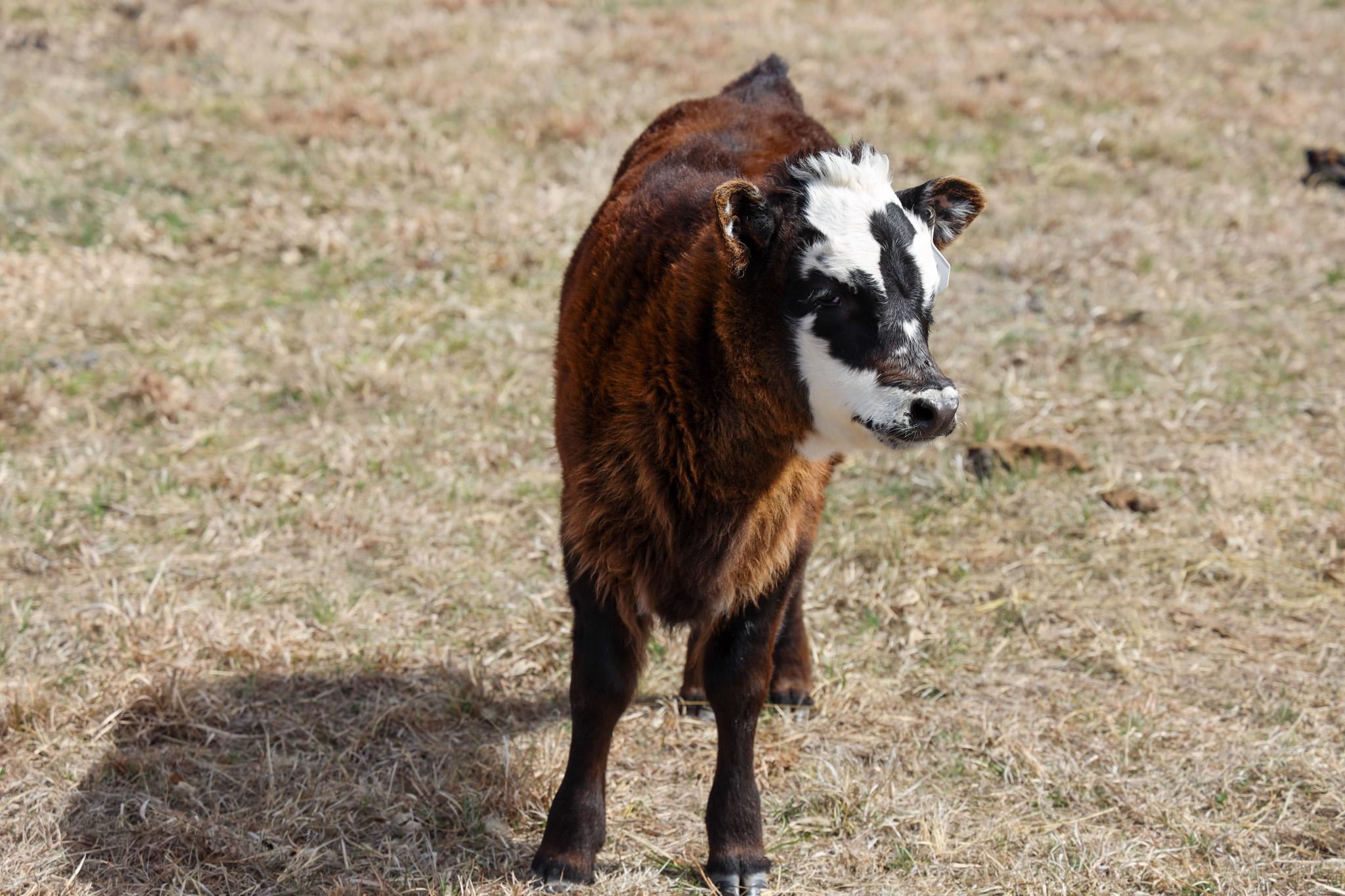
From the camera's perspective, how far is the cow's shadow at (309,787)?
3.67m

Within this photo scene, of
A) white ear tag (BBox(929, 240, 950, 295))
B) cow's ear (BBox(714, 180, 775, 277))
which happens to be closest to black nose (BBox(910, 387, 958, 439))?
white ear tag (BBox(929, 240, 950, 295))

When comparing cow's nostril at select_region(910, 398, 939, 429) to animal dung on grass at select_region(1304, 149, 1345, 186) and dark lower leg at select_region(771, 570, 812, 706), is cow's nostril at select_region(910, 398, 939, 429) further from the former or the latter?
animal dung on grass at select_region(1304, 149, 1345, 186)

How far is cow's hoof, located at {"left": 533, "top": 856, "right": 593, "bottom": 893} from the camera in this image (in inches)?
144

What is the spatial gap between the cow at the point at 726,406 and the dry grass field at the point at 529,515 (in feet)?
1.80

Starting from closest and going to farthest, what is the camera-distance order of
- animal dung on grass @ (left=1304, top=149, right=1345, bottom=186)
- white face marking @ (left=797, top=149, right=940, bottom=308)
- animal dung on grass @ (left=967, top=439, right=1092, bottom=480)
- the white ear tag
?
white face marking @ (left=797, top=149, right=940, bottom=308)
the white ear tag
animal dung on grass @ (left=967, top=439, right=1092, bottom=480)
animal dung on grass @ (left=1304, top=149, right=1345, bottom=186)

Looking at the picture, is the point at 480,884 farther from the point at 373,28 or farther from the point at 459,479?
the point at 373,28

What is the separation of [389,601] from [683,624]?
184 cm

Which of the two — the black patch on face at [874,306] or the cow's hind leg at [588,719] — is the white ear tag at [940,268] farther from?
the cow's hind leg at [588,719]

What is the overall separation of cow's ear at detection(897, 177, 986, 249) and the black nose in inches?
25.3

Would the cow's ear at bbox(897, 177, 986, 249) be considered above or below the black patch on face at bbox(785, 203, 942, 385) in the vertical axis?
above

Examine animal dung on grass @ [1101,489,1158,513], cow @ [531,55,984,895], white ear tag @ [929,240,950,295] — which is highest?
white ear tag @ [929,240,950,295]

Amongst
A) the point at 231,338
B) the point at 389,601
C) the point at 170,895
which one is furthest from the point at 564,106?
the point at 170,895

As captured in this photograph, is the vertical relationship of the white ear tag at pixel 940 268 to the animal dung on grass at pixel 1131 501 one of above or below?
above

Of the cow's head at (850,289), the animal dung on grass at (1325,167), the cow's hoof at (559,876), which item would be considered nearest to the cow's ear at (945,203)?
the cow's head at (850,289)
